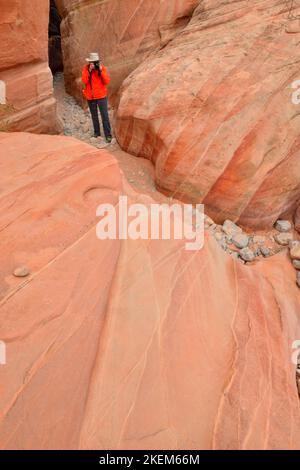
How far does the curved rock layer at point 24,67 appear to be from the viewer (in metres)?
4.28

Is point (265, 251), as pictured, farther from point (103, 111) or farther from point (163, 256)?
point (103, 111)

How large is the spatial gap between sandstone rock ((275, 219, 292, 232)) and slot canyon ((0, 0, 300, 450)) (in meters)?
0.05

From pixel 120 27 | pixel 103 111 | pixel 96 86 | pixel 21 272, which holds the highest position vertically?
pixel 120 27

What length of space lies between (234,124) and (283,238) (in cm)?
139

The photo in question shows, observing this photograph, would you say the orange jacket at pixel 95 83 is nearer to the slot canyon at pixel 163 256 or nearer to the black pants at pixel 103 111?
the black pants at pixel 103 111

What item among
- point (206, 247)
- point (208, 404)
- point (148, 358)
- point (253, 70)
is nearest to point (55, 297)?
point (148, 358)

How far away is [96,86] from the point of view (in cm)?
536

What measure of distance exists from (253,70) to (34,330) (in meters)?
3.79

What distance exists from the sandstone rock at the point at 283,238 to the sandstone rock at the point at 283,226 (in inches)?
3.8

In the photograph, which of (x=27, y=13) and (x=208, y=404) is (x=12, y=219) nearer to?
(x=208, y=404)

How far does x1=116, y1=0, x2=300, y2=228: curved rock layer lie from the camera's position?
162 inches

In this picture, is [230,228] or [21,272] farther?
[230,228]

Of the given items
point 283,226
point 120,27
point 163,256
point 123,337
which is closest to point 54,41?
point 120,27

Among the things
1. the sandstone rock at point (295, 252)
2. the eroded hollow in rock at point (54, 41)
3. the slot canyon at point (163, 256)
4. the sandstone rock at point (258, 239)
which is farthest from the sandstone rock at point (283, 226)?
the eroded hollow in rock at point (54, 41)
